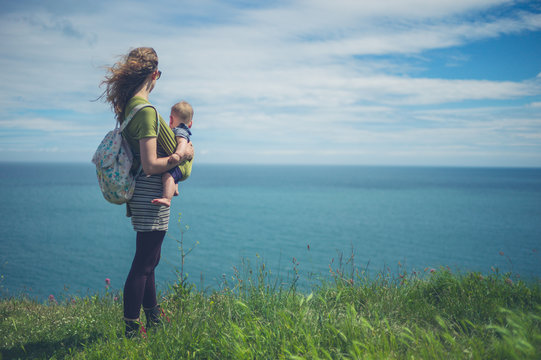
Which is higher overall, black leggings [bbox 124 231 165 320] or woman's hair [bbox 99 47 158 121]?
woman's hair [bbox 99 47 158 121]

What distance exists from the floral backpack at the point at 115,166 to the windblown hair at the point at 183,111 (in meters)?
0.53

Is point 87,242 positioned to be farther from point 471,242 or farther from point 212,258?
point 471,242

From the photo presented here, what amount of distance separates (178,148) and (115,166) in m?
0.54

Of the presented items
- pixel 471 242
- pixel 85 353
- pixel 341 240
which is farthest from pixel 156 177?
pixel 471 242

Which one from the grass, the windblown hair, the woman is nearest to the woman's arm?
the woman

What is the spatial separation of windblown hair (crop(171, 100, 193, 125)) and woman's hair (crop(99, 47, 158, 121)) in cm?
46

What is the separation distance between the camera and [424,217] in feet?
183

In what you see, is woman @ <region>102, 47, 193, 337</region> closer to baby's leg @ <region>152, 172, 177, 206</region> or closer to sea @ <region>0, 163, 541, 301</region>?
baby's leg @ <region>152, 172, 177, 206</region>

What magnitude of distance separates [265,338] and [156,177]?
5.29 ft

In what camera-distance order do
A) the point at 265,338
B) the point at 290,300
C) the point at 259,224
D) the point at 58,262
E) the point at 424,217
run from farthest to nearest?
the point at 424,217 < the point at 259,224 < the point at 58,262 < the point at 290,300 < the point at 265,338

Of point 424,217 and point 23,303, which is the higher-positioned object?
point 23,303

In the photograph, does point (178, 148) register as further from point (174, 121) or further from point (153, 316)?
point (153, 316)

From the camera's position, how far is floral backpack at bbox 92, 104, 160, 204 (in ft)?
8.80

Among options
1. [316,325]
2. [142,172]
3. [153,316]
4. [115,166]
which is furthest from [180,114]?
[316,325]
